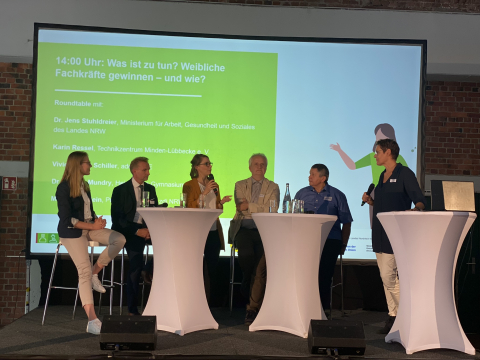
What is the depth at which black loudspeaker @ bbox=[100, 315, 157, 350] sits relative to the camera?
9.21 feet

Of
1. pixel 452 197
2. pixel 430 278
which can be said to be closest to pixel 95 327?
pixel 430 278

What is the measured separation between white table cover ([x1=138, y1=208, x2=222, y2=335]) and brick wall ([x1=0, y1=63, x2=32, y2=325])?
3002mm

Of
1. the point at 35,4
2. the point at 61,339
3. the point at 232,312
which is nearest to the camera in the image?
the point at 61,339

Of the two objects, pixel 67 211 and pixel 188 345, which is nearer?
pixel 188 345

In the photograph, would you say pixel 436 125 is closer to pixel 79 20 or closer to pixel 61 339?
pixel 79 20

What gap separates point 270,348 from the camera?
316cm

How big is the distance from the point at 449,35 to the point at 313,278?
3715 millimetres

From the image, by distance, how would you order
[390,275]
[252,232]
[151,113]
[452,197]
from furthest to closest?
[151,113], [252,232], [390,275], [452,197]

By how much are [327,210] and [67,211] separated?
217cm

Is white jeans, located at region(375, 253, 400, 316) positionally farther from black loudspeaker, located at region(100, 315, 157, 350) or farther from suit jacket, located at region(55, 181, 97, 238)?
suit jacket, located at region(55, 181, 97, 238)

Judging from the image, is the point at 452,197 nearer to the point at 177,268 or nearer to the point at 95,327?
the point at 177,268

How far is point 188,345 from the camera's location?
318cm

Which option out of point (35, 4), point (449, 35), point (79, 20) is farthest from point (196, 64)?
point (449, 35)

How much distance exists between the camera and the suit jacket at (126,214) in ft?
13.9
